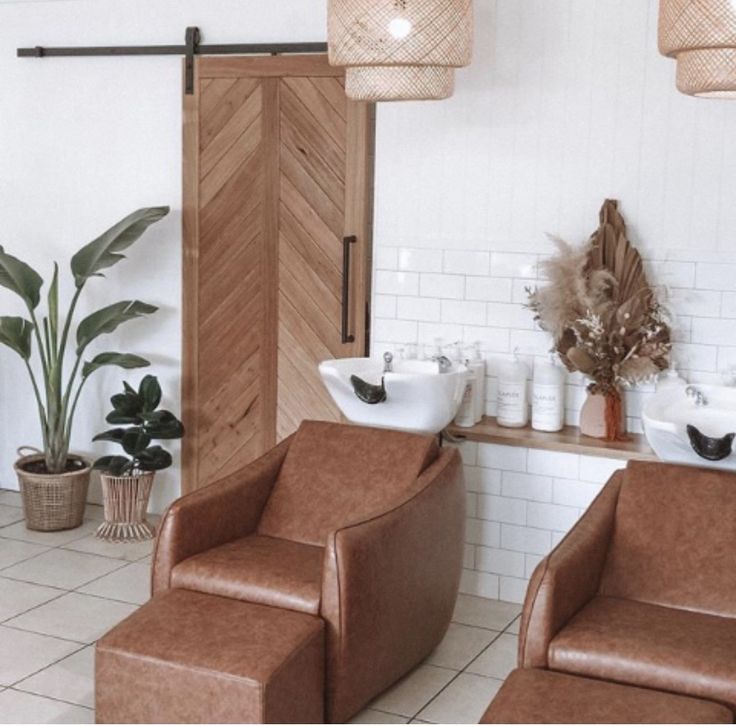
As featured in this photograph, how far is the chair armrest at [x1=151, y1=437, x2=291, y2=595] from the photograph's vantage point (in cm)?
394

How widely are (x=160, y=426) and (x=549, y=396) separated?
1823mm

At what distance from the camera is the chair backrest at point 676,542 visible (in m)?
3.68

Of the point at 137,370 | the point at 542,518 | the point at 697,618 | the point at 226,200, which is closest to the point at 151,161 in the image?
the point at 226,200

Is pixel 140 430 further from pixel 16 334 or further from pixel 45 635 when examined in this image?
pixel 45 635

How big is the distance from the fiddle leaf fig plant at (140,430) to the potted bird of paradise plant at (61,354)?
148 millimetres

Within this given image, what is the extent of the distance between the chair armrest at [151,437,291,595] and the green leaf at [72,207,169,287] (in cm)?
149

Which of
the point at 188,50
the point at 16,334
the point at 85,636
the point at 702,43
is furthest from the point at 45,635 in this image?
the point at 702,43

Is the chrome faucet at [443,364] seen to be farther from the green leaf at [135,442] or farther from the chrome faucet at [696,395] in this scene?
the green leaf at [135,442]

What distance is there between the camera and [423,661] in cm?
428

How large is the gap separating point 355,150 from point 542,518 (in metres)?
1.74

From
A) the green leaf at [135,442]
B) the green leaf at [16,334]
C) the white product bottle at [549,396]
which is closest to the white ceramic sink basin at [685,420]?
the white product bottle at [549,396]

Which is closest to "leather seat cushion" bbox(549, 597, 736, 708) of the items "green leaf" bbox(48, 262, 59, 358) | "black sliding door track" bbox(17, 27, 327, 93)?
"black sliding door track" bbox(17, 27, 327, 93)

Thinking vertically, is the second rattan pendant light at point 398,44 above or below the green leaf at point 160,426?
above

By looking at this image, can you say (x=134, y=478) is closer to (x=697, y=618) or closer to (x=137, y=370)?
(x=137, y=370)
